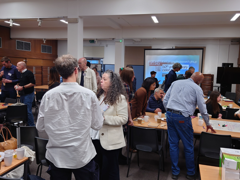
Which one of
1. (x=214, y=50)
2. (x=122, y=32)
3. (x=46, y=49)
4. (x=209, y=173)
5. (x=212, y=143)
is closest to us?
(x=209, y=173)

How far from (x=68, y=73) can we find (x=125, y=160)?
2364 millimetres

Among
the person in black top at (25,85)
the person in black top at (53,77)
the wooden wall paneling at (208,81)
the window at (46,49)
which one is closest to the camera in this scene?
the person in black top at (53,77)

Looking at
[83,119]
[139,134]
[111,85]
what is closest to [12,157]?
[83,119]

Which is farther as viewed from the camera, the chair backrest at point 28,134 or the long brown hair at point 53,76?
the long brown hair at point 53,76

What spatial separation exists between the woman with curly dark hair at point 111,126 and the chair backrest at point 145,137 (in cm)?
75

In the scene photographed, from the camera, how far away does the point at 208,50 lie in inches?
394

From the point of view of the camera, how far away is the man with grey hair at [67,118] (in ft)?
4.70

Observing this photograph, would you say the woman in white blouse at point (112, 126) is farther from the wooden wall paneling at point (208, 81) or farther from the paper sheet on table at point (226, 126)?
the wooden wall paneling at point (208, 81)

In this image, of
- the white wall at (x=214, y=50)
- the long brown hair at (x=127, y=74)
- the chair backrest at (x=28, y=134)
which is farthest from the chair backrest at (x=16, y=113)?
the white wall at (x=214, y=50)

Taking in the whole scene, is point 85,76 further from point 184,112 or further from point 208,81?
point 208,81

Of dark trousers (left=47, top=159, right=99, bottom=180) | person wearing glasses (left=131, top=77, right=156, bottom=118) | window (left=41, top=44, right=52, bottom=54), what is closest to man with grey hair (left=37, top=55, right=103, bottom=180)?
dark trousers (left=47, top=159, right=99, bottom=180)

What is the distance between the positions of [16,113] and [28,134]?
1.69m

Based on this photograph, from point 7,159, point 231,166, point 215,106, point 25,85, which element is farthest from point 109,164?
point 25,85

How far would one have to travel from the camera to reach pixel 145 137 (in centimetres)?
284
